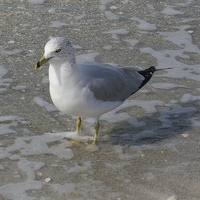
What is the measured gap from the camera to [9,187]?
206 inches

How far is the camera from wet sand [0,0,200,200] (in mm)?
5367

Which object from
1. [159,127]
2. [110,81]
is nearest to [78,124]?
[110,81]

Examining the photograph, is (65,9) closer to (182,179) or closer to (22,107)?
(22,107)

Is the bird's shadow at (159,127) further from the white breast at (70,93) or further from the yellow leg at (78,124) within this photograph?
the white breast at (70,93)

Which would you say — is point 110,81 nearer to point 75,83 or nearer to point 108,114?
point 75,83

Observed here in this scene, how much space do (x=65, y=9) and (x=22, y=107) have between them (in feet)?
9.99

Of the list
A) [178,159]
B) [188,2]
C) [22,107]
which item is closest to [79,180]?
[178,159]

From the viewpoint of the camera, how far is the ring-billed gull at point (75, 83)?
568 centimetres

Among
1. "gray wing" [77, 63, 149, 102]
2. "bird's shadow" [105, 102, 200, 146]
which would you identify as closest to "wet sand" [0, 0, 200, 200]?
"bird's shadow" [105, 102, 200, 146]

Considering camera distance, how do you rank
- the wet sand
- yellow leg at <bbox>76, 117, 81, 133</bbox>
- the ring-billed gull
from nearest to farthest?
the wet sand < the ring-billed gull < yellow leg at <bbox>76, 117, 81, 133</bbox>

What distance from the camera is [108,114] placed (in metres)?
6.72

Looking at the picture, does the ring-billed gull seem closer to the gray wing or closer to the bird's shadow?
the gray wing

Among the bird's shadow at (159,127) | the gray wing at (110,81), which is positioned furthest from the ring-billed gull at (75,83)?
the bird's shadow at (159,127)

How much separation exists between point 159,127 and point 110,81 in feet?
2.49
